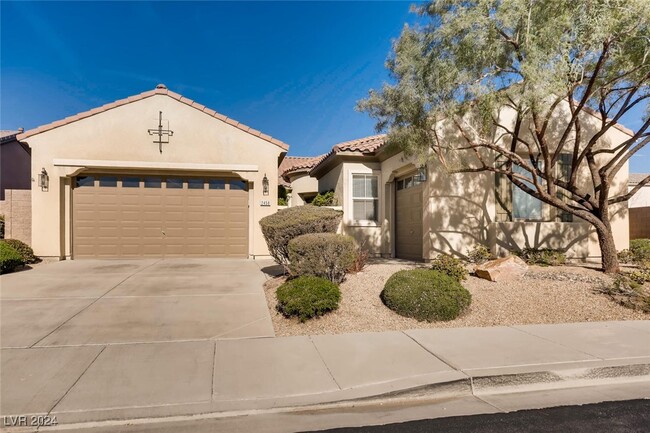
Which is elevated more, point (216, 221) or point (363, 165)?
point (363, 165)

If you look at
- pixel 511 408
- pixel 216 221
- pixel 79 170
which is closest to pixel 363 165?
pixel 216 221

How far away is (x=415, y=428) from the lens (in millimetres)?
3643

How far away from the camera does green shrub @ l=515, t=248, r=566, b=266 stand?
35.0 feet

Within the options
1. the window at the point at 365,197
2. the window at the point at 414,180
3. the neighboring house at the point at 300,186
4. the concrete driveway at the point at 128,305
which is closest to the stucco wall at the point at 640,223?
the window at the point at 414,180

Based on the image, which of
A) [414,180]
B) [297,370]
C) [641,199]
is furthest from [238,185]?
[641,199]

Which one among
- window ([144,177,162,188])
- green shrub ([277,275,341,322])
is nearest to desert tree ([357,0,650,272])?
green shrub ([277,275,341,322])

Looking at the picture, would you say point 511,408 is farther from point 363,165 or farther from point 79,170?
point 79,170

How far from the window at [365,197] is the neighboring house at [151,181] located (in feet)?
9.04

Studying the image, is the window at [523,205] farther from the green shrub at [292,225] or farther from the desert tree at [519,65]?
the green shrub at [292,225]

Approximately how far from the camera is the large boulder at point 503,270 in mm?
8758

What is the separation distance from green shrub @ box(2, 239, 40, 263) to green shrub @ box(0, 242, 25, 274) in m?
0.67

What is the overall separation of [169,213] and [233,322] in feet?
25.9

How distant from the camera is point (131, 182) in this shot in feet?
43.8

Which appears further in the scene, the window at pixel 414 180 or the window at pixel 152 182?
the window at pixel 152 182
